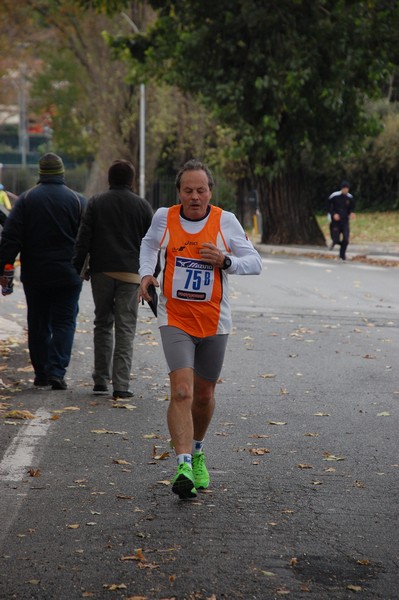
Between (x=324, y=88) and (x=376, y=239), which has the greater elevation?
(x=324, y=88)

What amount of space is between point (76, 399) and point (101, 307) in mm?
782

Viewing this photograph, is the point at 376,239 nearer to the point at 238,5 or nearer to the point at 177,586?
the point at 238,5

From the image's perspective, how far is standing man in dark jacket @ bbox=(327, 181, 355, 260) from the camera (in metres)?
29.5

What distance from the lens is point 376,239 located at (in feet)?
134

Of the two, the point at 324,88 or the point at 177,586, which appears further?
the point at 324,88

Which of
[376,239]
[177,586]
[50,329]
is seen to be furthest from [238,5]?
[177,586]


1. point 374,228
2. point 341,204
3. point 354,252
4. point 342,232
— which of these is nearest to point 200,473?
point 342,232

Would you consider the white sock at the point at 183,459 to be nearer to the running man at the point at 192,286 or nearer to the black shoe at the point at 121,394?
the running man at the point at 192,286

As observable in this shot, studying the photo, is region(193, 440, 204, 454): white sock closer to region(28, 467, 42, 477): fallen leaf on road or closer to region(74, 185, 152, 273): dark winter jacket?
region(28, 467, 42, 477): fallen leaf on road

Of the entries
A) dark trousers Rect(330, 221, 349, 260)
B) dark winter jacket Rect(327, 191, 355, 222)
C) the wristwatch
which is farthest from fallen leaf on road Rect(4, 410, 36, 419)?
dark winter jacket Rect(327, 191, 355, 222)

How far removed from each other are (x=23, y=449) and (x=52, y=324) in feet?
9.57

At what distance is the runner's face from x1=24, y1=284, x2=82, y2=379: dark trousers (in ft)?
13.3

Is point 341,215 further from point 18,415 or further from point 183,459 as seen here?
point 183,459

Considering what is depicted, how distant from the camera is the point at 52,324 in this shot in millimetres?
10633
